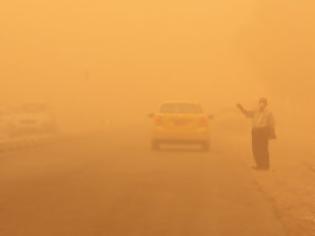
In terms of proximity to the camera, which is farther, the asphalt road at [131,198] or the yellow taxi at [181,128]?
the yellow taxi at [181,128]

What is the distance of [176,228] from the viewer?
1152cm

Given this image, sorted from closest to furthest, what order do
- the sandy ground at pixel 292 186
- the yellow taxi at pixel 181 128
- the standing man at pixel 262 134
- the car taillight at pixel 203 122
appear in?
the sandy ground at pixel 292 186 < the standing man at pixel 262 134 < the yellow taxi at pixel 181 128 < the car taillight at pixel 203 122

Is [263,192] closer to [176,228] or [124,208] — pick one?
[124,208]

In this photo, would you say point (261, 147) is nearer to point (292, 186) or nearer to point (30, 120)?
point (292, 186)

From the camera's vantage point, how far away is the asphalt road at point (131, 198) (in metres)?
11.5

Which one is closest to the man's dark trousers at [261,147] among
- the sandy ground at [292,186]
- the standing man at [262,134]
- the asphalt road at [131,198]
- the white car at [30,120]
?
the standing man at [262,134]

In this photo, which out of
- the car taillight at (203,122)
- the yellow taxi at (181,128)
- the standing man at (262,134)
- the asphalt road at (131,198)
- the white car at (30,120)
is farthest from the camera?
the white car at (30,120)

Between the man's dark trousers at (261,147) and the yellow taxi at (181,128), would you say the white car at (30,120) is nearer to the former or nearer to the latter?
the yellow taxi at (181,128)

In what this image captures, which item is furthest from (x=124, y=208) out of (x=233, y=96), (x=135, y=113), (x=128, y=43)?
(x=128, y=43)

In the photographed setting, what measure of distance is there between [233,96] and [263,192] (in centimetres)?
11281

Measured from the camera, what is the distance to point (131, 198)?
48.9 ft

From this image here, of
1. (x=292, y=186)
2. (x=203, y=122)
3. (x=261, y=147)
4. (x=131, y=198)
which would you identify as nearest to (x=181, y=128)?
(x=203, y=122)

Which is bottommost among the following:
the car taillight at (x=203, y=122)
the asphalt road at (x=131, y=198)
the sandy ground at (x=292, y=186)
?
the sandy ground at (x=292, y=186)

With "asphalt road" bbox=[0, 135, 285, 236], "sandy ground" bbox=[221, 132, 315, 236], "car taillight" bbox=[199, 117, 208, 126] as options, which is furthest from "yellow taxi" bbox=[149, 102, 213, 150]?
"asphalt road" bbox=[0, 135, 285, 236]
